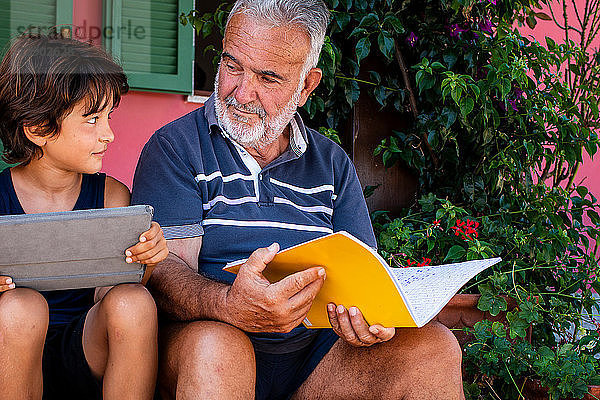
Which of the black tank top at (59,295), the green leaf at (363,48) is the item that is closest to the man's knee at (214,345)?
the black tank top at (59,295)

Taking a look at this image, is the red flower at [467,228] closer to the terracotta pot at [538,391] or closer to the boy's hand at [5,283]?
the terracotta pot at [538,391]

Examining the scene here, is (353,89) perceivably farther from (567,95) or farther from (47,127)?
(47,127)

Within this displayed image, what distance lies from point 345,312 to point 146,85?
109 inches

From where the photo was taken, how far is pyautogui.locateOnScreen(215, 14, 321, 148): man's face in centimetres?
222

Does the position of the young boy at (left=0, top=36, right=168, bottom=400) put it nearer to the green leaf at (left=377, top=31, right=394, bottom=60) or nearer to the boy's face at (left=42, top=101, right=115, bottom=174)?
the boy's face at (left=42, top=101, right=115, bottom=174)

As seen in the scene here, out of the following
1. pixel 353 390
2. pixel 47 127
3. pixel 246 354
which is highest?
pixel 47 127

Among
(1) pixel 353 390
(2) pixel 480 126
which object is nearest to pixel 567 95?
(2) pixel 480 126

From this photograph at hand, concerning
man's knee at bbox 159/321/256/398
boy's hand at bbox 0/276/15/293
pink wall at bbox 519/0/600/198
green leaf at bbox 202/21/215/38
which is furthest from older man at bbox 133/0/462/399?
pink wall at bbox 519/0/600/198

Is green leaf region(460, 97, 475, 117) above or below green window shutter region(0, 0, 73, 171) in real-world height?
below

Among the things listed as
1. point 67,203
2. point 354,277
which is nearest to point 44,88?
point 67,203

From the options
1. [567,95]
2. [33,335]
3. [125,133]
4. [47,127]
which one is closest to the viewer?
[33,335]

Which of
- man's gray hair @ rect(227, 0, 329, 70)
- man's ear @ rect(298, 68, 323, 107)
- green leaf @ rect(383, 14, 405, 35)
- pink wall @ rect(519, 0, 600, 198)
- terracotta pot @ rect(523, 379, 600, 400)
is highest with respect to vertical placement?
man's gray hair @ rect(227, 0, 329, 70)

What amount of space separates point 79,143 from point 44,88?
0.55ft

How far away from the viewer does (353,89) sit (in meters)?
3.35
